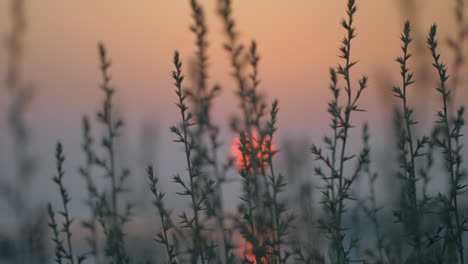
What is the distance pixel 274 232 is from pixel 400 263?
966mm

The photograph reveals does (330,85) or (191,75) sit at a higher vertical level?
(191,75)

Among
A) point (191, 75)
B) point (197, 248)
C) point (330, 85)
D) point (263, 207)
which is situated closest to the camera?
point (330, 85)

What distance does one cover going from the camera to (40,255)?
18.9 feet

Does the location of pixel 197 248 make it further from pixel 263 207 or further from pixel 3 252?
pixel 3 252

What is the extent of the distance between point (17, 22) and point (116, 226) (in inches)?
143

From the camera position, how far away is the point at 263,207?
4379 millimetres

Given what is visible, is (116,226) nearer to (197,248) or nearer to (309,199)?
(197,248)

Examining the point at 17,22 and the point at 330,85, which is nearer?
the point at 330,85

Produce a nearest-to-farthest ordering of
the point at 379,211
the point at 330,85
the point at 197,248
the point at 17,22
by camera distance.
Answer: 1. the point at 330,85
2. the point at 197,248
3. the point at 379,211
4. the point at 17,22

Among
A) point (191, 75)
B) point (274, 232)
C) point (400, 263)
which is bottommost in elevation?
point (400, 263)

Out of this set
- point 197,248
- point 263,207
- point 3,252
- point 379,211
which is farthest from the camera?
point 3,252

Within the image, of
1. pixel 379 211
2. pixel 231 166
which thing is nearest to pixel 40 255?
pixel 231 166

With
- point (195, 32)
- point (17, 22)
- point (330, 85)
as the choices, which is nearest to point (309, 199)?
point (330, 85)

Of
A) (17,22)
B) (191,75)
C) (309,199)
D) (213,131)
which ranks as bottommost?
(309,199)
